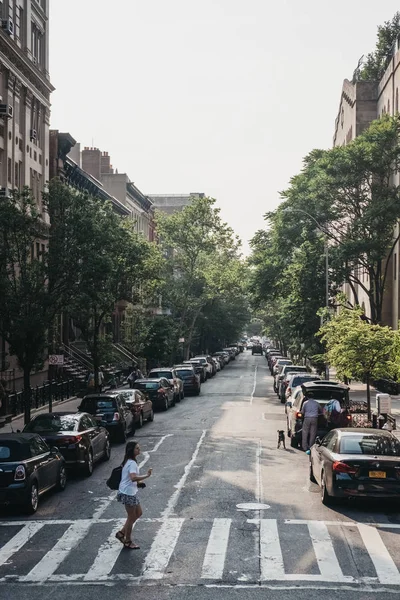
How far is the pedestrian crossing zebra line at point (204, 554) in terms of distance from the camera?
11.2 m

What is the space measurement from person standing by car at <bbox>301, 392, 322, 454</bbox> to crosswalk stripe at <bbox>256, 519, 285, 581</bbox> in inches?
322

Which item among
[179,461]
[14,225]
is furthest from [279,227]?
[179,461]

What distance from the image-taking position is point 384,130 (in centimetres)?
4691

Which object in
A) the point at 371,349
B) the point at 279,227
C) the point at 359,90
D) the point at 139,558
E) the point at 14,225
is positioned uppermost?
the point at 359,90

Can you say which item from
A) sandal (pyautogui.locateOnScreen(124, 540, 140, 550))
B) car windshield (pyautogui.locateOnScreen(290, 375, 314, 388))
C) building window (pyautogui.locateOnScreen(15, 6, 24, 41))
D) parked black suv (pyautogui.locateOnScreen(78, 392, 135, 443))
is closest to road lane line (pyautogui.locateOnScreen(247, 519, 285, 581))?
sandal (pyautogui.locateOnScreen(124, 540, 140, 550))

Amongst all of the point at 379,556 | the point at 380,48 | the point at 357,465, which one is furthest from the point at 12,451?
the point at 380,48

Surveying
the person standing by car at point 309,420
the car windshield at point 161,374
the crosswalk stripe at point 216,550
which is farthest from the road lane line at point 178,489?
the car windshield at point 161,374

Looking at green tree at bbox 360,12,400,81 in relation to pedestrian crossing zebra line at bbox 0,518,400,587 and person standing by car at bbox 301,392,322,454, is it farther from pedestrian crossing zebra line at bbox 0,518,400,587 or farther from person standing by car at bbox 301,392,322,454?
pedestrian crossing zebra line at bbox 0,518,400,587

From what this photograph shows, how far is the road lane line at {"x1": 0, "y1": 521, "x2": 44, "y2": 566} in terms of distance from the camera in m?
12.7

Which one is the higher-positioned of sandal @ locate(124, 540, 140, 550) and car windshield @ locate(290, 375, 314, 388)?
car windshield @ locate(290, 375, 314, 388)

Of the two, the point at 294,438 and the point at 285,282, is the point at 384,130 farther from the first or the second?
the point at 294,438

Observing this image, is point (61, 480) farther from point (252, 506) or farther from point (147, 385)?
point (147, 385)

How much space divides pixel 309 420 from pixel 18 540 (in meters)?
11.0

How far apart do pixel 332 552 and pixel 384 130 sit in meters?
37.8
